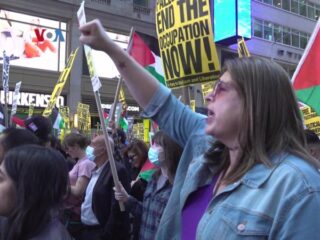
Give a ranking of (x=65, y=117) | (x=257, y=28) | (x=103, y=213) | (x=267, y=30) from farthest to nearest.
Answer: (x=267, y=30), (x=257, y=28), (x=65, y=117), (x=103, y=213)

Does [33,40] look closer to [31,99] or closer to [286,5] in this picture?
[31,99]

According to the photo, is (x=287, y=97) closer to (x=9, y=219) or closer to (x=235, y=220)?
(x=235, y=220)

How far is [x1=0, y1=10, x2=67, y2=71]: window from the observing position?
22312 mm

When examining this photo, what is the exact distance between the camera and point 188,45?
13.9 feet

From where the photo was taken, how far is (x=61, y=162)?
2.48 metres

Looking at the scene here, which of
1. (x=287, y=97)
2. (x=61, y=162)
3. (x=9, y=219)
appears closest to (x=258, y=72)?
(x=287, y=97)

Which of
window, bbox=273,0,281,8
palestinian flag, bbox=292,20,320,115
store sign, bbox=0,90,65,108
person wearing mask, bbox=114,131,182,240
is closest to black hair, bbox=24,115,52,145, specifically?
person wearing mask, bbox=114,131,182,240

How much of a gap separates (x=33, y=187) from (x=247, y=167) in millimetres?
1106

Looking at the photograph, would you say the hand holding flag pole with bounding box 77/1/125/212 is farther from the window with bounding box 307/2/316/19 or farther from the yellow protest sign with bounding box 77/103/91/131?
the window with bounding box 307/2/316/19

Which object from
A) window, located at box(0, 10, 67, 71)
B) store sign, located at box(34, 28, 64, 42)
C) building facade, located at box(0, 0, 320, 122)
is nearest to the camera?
window, located at box(0, 10, 67, 71)

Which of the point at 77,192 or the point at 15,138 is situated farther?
the point at 77,192

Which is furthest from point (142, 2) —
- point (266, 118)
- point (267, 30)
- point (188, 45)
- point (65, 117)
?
point (266, 118)

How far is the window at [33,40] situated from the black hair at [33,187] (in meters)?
20.2

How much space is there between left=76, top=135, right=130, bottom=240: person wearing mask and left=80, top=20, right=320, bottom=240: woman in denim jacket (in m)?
2.70
